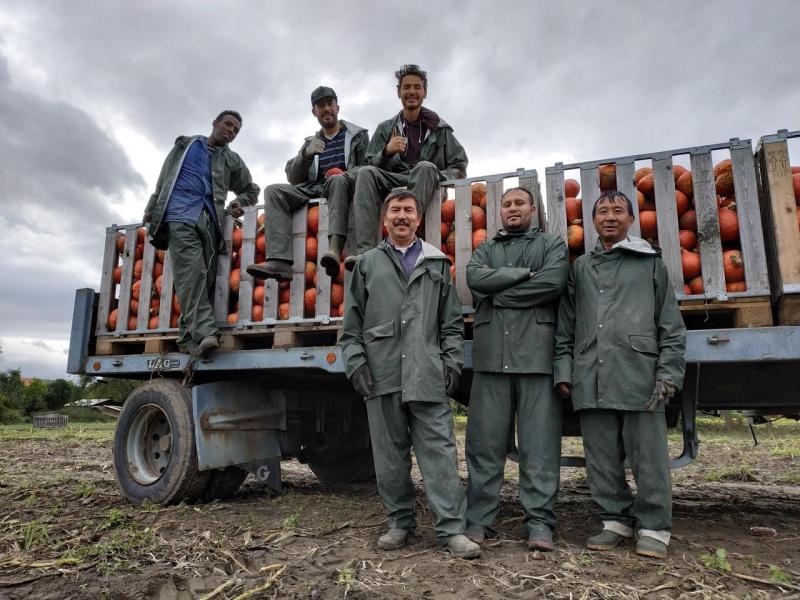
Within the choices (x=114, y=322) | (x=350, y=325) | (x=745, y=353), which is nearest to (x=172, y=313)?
(x=114, y=322)

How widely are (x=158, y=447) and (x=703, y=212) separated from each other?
4.91 meters

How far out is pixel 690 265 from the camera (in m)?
3.99

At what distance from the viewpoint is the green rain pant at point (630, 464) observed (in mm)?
3615

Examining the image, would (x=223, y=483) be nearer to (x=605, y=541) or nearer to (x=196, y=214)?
(x=196, y=214)

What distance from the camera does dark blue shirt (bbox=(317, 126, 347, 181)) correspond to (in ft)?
18.6

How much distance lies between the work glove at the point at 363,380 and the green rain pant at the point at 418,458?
0.33 ft

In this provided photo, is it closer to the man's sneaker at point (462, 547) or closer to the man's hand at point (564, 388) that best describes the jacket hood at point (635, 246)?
the man's hand at point (564, 388)

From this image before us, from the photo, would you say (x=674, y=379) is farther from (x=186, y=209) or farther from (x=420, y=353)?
(x=186, y=209)

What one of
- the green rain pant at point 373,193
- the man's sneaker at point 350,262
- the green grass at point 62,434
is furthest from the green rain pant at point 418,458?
the green grass at point 62,434

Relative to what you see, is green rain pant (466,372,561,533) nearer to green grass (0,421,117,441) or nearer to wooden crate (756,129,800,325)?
wooden crate (756,129,800,325)

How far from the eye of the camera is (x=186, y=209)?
5488 millimetres

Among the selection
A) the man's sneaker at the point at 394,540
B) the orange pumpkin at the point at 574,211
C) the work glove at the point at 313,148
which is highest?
the work glove at the point at 313,148

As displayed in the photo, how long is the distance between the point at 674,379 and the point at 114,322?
4.97 metres

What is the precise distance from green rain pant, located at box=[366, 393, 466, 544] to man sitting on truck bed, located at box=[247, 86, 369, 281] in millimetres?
1361
